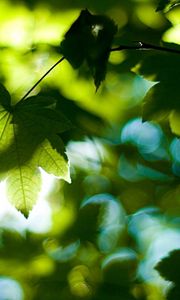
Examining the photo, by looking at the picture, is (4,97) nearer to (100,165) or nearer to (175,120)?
(175,120)

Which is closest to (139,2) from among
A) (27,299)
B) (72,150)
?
(72,150)

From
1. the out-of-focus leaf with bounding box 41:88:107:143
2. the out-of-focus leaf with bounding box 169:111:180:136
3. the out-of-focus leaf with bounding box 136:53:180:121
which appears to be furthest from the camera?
the out-of-focus leaf with bounding box 41:88:107:143

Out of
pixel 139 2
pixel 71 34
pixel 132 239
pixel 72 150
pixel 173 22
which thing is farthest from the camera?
pixel 132 239

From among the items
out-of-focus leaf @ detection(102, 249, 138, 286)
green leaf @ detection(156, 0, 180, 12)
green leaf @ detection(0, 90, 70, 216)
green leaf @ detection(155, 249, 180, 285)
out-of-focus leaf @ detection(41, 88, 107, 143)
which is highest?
out-of-focus leaf @ detection(41, 88, 107, 143)

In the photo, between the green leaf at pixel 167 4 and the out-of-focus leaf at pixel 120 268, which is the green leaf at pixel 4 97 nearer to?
the green leaf at pixel 167 4

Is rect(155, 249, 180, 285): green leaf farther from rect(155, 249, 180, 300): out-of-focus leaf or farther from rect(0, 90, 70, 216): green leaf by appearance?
rect(0, 90, 70, 216): green leaf

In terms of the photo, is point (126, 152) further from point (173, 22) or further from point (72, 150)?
point (173, 22)

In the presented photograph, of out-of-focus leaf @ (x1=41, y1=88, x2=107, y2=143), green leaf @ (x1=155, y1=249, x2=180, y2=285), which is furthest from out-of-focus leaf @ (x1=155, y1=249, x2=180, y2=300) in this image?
out-of-focus leaf @ (x1=41, y1=88, x2=107, y2=143)
